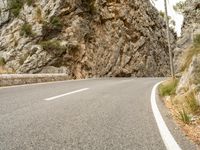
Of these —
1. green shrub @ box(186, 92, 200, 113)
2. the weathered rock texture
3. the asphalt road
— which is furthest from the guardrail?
green shrub @ box(186, 92, 200, 113)

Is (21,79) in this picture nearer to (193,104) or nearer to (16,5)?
(193,104)

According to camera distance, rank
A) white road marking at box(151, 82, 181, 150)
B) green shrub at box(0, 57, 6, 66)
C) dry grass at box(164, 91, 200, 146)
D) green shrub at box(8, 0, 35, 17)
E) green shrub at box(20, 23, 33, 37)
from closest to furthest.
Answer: white road marking at box(151, 82, 181, 150), dry grass at box(164, 91, 200, 146), green shrub at box(0, 57, 6, 66), green shrub at box(20, 23, 33, 37), green shrub at box(8, 0, 35, 17)

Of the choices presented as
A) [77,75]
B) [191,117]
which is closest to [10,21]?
[77,75]

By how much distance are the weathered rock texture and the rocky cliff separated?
1534 cm

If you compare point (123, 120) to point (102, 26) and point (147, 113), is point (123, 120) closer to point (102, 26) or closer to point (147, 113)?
point (147, 113)

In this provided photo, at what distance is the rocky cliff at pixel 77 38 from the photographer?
37.5 metres

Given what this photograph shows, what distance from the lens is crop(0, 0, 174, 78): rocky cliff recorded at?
37469mm

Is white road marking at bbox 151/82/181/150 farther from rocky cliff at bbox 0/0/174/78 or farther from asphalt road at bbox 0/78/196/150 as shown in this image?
rocky cliff at bbox 0/0/174/78

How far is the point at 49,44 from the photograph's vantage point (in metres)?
37.5

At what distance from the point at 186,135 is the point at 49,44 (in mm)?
33054

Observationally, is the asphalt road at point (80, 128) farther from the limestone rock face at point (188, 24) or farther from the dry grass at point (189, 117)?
the limestone rock face at point (188, 24)

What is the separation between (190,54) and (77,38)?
27.1m

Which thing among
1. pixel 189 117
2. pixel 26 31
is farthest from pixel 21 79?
pixel 26 31

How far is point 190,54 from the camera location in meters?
14.5
